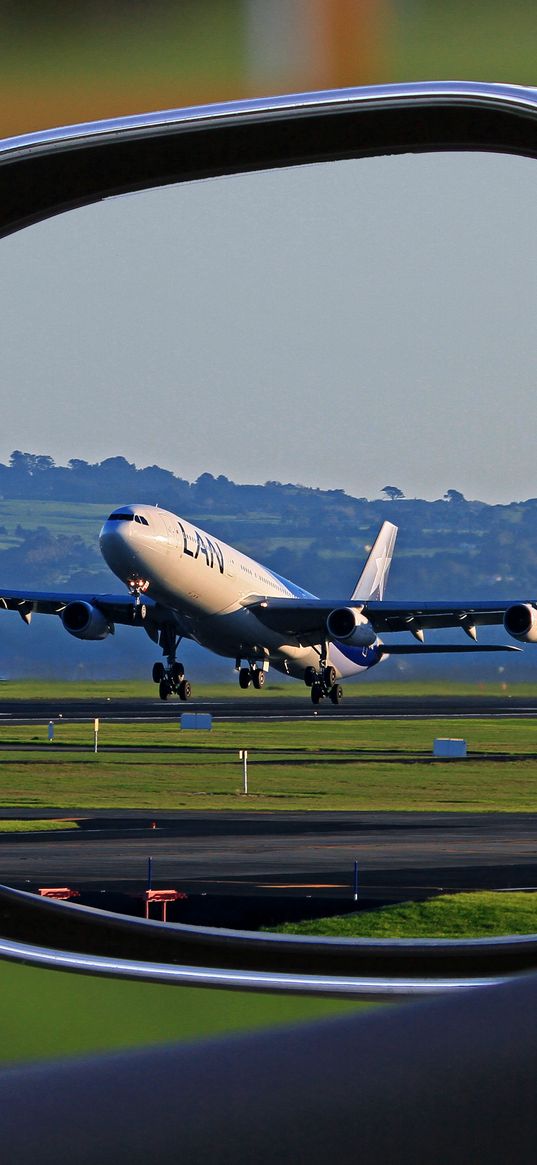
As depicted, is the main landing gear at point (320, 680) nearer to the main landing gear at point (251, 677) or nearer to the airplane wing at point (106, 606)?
the main landing gear at point (251, 677)

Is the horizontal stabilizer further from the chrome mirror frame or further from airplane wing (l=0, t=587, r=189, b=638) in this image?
the chrome mirror frame

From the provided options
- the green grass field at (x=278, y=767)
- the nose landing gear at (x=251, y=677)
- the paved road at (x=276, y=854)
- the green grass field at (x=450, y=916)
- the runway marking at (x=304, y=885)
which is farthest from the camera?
the green grass field at (x=278, y=767)

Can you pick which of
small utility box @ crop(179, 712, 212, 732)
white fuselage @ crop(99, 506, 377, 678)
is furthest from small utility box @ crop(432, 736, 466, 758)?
small utility box @ crop(179, 712, 212, 732)

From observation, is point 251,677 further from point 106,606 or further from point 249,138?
point 249,138

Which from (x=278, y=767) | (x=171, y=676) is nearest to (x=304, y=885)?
(x=171, y=676)

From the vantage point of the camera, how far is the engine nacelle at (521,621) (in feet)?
49.6

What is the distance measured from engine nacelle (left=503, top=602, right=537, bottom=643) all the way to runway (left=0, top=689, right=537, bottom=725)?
73.9 ft

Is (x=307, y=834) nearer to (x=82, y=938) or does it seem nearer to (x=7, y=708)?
(x=82, y=938)

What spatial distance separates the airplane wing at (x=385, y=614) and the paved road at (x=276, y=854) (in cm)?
377

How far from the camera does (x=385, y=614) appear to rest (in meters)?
24.2

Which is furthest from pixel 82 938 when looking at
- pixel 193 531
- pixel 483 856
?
pixel 193 531

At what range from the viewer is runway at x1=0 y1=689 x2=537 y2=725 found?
41219mm

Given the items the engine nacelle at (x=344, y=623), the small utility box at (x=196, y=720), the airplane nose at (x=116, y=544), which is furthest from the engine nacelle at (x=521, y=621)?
the small utility box at (x=196, y=720)

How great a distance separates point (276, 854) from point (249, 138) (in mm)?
14708
